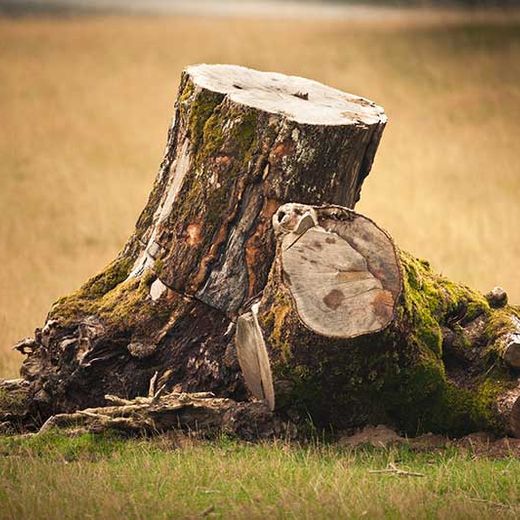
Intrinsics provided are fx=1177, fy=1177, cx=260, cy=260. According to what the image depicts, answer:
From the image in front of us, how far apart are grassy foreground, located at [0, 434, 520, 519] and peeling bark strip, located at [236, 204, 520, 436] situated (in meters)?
0.46

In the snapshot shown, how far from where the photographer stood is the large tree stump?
33.5 feet

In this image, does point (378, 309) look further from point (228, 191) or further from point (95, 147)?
point (95, 147)

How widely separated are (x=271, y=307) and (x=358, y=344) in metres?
0.80

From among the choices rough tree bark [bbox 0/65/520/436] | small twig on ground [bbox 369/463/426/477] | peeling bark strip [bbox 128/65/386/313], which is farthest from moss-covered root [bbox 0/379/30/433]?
small twig on ground [bbox 369/463/426/477]

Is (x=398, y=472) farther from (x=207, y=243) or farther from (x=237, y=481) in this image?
(x=207, y=243)

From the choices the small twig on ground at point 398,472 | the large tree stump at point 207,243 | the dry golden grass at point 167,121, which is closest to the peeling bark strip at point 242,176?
the large tree stump at point 207,243

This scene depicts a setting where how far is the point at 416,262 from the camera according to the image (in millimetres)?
11125

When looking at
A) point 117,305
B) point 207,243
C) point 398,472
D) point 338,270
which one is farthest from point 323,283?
point 117,305

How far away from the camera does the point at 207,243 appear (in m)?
10.4

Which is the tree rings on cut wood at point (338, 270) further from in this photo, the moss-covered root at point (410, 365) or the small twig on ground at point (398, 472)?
the small twig on ground at point (398, 472)

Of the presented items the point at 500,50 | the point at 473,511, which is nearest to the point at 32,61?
the point at 500,50

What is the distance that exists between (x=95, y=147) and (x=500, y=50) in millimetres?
16164

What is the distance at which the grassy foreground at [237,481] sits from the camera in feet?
26.0

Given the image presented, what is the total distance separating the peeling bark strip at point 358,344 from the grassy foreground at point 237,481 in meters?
0.46
